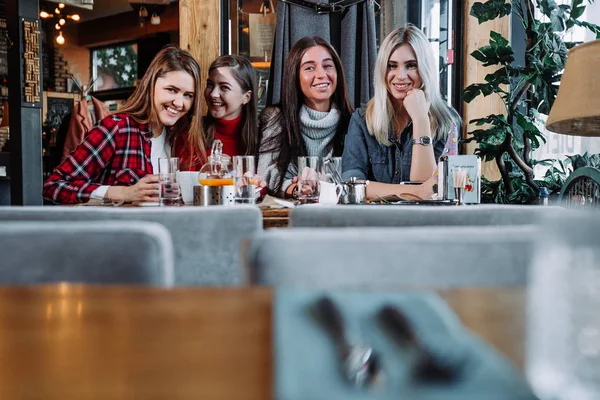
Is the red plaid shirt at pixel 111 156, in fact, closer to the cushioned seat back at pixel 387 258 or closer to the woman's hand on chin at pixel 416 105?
the woman's hand on chin at pixel 416 105

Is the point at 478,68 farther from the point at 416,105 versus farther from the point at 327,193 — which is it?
the point at 327,193

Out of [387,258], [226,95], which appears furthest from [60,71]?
[387,258]

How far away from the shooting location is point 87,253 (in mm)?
839

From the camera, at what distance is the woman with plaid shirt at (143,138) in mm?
3275

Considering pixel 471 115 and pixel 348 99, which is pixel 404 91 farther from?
pixel 471 115

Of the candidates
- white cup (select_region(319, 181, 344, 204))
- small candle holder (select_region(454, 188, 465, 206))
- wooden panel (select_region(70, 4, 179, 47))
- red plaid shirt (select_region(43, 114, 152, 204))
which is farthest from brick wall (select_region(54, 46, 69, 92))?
small candle holder (select_region(454, 188, 465, 206))

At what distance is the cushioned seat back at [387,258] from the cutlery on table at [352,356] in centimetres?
23

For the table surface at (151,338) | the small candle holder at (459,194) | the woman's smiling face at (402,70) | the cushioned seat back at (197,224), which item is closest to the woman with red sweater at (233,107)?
the woman's smiling face at (402,70)

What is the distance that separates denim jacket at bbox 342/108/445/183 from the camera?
400 cm

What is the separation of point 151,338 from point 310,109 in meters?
3.94

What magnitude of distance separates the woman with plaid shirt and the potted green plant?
1.81 metres

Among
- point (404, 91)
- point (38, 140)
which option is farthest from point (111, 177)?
point (404, 91)

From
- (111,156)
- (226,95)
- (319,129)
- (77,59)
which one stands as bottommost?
(111,156)

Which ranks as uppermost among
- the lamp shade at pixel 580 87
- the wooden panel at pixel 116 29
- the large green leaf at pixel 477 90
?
the wooden panel at pixel 116 29
